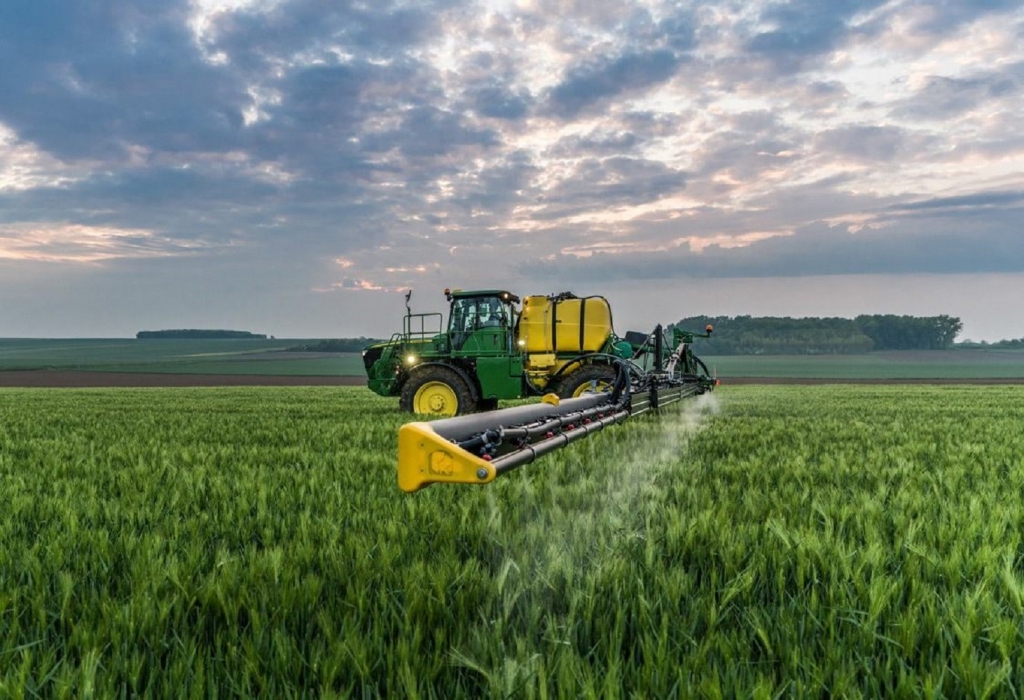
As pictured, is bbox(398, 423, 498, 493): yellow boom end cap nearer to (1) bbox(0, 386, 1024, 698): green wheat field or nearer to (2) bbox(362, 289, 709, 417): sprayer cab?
(1) bbox(0, 386, 1024, 698): green wheat field

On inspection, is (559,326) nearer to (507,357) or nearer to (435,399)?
(507,357)

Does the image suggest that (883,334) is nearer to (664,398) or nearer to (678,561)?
(664,398)

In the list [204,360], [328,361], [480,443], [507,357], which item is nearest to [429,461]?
[480,443]

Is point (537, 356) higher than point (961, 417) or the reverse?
higher

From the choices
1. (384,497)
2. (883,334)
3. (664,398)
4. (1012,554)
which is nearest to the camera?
(1012,554)

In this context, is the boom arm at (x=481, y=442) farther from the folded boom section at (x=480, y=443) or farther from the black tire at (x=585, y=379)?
the black tire at (x=585, y=379)

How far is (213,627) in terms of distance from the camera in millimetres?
2533

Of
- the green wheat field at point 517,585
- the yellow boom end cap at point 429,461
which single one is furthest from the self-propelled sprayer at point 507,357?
the yellow boom end cap at point 429,461

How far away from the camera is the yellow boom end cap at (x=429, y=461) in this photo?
128 inches

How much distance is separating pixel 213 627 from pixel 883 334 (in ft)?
424

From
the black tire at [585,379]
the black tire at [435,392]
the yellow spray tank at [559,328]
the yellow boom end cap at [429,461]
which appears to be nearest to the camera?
the yellow boom end cap at [429,461]

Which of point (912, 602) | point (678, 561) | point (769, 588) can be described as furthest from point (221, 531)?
point (912, 602)

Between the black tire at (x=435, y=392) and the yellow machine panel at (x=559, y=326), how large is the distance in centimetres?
187

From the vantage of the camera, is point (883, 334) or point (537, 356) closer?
point (537, 356)
